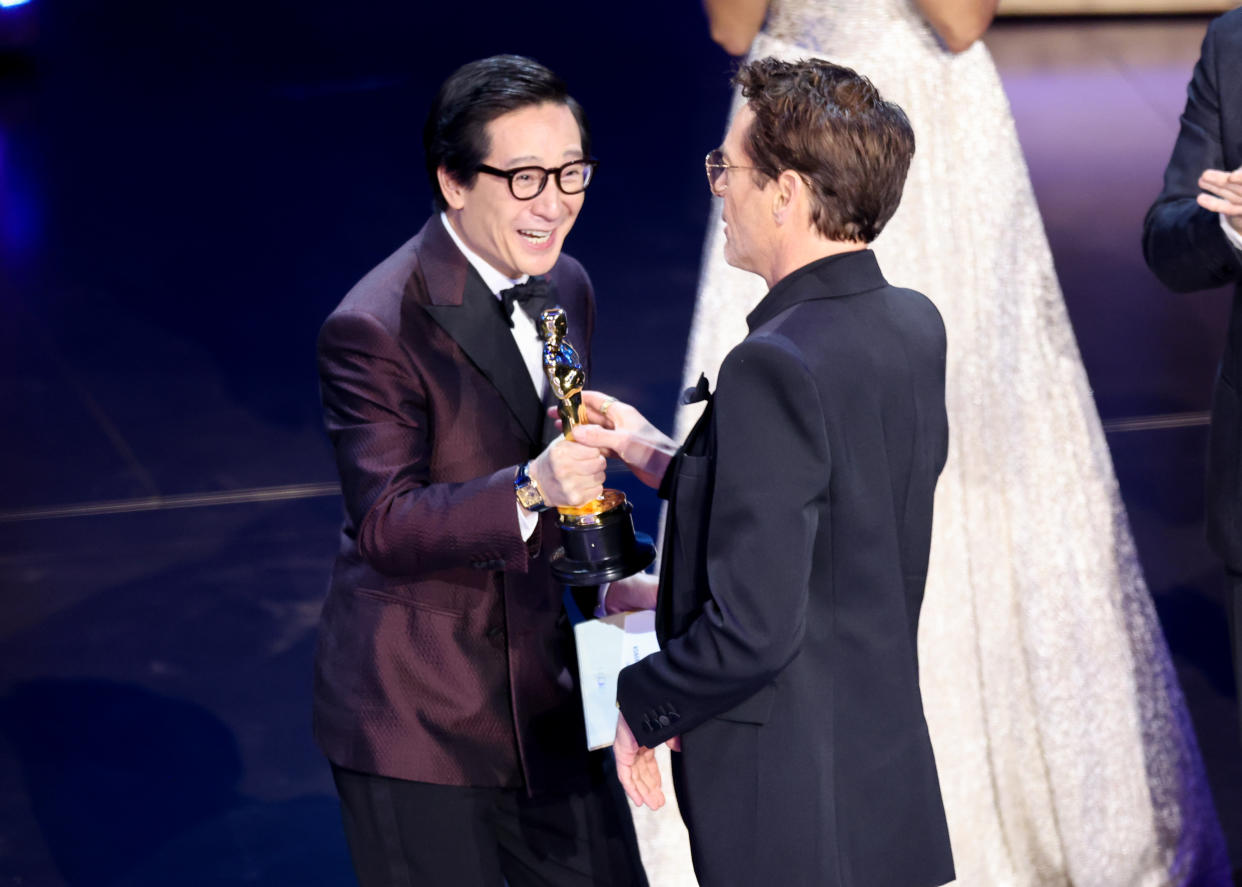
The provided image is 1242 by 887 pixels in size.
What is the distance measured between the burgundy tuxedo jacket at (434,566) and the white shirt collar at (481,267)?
1 centimetres

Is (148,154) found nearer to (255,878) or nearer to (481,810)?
(255,878)

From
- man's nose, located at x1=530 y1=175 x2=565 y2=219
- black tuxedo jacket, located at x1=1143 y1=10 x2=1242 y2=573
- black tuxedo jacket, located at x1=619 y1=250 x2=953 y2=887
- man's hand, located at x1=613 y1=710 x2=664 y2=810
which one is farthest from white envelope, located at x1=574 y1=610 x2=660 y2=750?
black tuxedo jacket, located at x1=1143 y1=10 x2=1242 y2=573

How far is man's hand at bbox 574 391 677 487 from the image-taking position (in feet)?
6.84

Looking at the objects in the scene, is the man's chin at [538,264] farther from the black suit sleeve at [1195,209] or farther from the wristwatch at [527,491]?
the black suit sleeve at [1195,209]

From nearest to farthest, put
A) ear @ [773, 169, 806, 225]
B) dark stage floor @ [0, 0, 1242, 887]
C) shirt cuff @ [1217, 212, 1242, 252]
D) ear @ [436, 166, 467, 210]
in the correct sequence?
ear @ [773, 169, 806, 225], ear @ [436, 166, 467, 210], shirt cuff @ [1217, 212, 1242, 252], dark stage floor @ [0, 0, 1242, 887]

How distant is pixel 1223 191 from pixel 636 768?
4.31ft

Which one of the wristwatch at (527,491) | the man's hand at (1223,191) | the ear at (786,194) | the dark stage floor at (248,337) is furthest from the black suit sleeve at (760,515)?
the dark stage floor at (248,337)

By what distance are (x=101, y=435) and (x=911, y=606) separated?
15.5 ft

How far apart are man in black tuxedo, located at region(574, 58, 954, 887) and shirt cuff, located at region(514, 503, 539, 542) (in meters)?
0.14

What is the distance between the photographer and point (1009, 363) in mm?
2906

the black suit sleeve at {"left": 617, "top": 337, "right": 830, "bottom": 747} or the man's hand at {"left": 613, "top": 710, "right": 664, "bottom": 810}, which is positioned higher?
the black suit sleeve at {"left": 617, "top": 337, "right": 830, "bottom": 747}

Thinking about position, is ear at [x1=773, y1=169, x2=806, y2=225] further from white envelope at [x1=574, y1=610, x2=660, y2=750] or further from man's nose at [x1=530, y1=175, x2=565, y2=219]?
white envelope at [x1=574, y1=610, x2=660, y2=750]

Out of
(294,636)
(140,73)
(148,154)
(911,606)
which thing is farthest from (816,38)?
(140,73)

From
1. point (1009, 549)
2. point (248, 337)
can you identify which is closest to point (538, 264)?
point (1009, 549)
